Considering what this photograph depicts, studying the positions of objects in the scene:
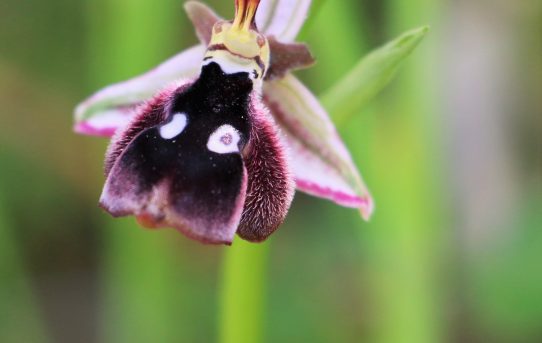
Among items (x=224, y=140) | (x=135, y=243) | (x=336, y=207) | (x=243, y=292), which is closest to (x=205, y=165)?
(x=224, y=140)

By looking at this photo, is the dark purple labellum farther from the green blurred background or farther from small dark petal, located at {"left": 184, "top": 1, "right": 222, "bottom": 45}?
the green blurred background

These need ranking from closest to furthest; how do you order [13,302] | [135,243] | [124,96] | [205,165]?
[205,165] < [124,96] < [135,243] < [13,302]

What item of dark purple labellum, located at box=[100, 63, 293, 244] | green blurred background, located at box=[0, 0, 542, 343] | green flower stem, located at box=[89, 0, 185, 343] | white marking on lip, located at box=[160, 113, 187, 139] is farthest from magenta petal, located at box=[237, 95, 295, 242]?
green flower stem, located at box=[89, 0, 185, 343]

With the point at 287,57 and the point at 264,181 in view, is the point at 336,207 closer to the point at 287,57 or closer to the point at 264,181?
the point at 287,57

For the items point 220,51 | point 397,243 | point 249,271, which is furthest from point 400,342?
point 220,51

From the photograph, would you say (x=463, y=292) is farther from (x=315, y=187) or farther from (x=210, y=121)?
(x=210, y=121)

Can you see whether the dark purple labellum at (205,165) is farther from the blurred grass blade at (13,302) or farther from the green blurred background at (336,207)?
the blurred grass blade at (13,302)

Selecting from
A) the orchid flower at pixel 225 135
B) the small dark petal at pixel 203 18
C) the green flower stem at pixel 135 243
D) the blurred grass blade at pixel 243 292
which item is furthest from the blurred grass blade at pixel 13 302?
the small dark petal at pixel 203 18
